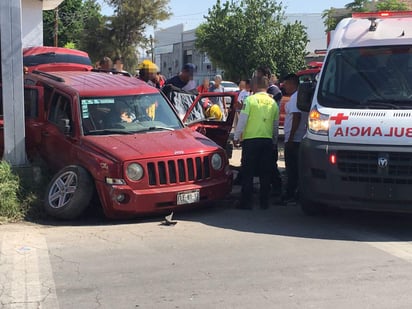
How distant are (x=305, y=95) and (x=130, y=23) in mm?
38924

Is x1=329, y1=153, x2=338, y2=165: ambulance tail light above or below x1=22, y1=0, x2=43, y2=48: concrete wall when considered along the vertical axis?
below

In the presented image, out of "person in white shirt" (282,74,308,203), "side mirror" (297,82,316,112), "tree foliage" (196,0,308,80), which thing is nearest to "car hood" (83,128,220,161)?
"person in white shirt" (282,74,308,203)

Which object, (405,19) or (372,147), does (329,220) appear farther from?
(405,19)

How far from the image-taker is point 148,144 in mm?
7566

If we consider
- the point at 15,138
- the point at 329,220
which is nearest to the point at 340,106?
the point at 329,220

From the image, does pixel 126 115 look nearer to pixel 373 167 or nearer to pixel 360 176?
pixel 360 176

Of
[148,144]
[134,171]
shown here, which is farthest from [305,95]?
[134,171]

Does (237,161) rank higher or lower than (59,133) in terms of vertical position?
lower

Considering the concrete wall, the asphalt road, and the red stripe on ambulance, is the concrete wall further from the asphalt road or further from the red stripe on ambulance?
the red stripe on ambulance

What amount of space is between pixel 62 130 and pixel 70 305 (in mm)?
3799

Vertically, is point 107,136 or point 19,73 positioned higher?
point 19,73

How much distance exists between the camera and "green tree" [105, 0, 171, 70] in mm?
43906

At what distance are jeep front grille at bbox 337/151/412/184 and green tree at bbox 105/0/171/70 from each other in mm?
38996

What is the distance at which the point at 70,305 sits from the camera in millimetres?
4668
